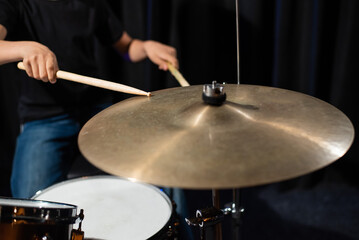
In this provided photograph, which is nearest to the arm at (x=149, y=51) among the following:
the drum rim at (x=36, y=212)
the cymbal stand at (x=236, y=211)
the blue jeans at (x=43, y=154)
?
the blue jeans at (x=43, y=154)

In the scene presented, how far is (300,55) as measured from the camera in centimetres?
165

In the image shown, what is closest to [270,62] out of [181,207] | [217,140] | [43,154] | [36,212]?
[181,207]

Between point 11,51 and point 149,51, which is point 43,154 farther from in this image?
point 149,51

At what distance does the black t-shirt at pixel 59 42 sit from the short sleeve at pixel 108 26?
1.5 inches

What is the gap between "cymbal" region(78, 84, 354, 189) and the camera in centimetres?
57

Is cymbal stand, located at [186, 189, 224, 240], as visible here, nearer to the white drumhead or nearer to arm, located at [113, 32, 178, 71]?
the white drumhead

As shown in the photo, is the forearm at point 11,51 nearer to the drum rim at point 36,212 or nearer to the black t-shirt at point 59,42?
the black t-shirt at point 59,42

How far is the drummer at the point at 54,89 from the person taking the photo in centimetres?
113

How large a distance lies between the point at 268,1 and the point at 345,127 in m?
1.07

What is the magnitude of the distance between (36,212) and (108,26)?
33.1 inches

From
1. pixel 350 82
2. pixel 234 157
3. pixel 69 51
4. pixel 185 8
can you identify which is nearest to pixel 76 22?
pixel 69 51

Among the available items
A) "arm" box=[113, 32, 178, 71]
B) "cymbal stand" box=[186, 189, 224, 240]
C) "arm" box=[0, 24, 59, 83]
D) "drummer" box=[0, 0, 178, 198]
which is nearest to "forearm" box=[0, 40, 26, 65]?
"arm" box=[0, 24, 59, 83]

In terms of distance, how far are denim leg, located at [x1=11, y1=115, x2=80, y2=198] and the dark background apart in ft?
1.49

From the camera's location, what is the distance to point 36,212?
2.28 feet
